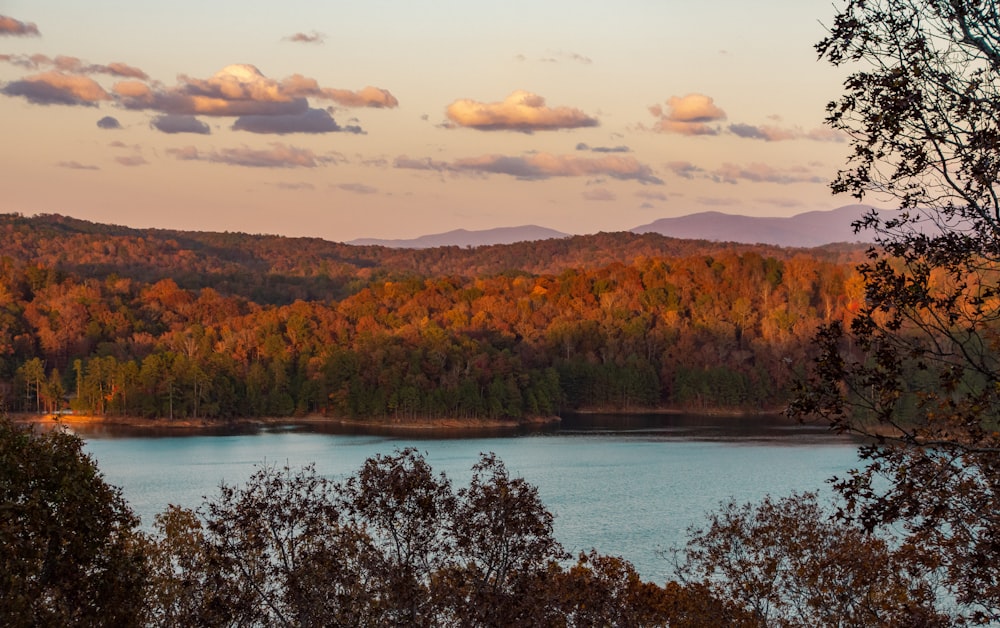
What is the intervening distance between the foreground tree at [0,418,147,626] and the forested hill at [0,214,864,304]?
385 ft

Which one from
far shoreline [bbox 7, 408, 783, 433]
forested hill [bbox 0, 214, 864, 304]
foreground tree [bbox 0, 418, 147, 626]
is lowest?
far shoreline [bbox 7, 408, 783, 433]

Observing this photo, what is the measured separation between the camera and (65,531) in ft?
27.3

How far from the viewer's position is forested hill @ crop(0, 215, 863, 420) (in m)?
75.9

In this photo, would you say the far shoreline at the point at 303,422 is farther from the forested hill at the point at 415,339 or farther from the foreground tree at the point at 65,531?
the foreground tree at the point at 65,531

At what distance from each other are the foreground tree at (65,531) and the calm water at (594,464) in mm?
14954

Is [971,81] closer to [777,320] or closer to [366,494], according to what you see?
[366,494]

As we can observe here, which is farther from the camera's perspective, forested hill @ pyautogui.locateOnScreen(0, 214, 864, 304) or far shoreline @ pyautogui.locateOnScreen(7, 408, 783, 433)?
forested hill @ pyautogui.locateOnScreen(0, 214, 864, 304)

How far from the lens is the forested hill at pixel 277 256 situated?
137000 millimetres

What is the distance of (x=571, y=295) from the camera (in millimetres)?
115375

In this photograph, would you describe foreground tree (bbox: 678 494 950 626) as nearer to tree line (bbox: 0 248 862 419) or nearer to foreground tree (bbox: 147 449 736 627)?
foreground tree (bbox: 147 449 736 627)

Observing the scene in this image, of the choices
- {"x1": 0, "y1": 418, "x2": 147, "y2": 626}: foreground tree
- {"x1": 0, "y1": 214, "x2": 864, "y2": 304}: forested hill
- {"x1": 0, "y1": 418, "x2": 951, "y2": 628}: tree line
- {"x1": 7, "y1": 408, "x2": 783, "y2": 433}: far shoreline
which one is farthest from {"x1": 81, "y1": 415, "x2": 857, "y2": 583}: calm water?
{"x1": 0, "y1": 214, "x2": 864, "y2": 304}: forested hill

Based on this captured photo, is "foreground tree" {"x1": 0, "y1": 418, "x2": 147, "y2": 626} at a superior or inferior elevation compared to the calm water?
superior

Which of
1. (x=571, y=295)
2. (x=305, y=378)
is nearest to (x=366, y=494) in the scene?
(x=305, y=378)

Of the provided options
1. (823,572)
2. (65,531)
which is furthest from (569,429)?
(65,531)
